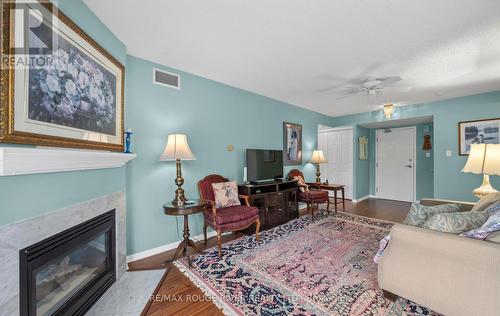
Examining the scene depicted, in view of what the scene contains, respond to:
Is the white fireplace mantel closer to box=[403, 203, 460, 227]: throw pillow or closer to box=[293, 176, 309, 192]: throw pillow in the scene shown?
box=[403, 203, 460, 227]: throw pillow

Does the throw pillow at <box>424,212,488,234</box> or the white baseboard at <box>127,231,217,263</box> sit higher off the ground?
the throw pillow at <box>424,212,488,234</box>

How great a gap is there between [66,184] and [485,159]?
424 cm

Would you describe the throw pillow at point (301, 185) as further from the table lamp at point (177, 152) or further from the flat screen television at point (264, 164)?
the table lamp at point (177, 152)

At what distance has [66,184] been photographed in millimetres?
1407

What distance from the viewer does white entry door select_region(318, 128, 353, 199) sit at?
559 cm

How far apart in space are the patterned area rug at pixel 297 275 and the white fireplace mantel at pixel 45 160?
1.40m

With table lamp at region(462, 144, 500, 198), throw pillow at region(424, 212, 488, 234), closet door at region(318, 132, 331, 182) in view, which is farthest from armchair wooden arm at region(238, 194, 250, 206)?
closet door at region(318, 132, 331, 182)

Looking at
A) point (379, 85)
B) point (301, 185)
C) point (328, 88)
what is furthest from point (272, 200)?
point (379, 85)

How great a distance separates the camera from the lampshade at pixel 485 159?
2.40 meters

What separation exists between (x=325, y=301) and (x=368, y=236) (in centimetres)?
175

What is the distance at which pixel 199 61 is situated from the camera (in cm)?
257

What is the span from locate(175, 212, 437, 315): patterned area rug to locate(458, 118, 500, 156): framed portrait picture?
8.48 ft

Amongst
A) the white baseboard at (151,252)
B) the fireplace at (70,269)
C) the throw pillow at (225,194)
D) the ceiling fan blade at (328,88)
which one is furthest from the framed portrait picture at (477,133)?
the fireplace at (70,269)

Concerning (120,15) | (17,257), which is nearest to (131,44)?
(120,15)
